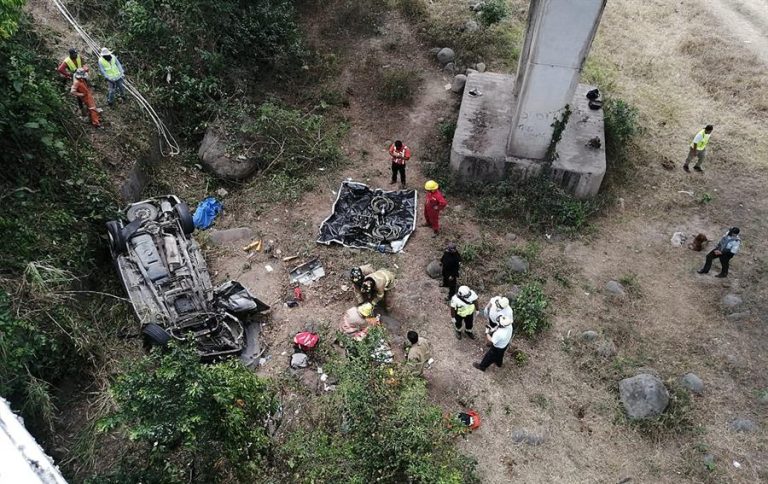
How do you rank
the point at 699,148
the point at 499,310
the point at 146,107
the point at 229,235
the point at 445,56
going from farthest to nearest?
the point at 445,56, the point at 699,148, the point at 146,107, the point at 229,235, the point at 499,310

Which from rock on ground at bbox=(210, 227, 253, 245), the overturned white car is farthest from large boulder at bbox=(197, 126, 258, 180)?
the overturned white car

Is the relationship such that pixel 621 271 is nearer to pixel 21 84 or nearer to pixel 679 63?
pixel 679 63

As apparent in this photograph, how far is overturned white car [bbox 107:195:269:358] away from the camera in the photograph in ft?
23.8

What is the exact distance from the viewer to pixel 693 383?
7.43 m

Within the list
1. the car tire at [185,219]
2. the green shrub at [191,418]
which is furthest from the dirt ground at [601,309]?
the green shrub at [191,418]

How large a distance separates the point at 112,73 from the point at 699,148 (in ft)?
37.9

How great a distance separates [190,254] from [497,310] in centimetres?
478

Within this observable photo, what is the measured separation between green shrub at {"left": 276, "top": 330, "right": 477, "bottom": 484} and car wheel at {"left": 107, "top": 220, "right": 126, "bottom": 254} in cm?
429

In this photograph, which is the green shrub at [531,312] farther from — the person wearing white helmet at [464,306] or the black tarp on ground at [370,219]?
the black tarp on ground at [370,219]

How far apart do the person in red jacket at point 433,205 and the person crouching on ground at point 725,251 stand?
15.2ft

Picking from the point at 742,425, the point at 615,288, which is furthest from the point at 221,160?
the point at 742,425

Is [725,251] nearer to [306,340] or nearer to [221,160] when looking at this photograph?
[306,340]

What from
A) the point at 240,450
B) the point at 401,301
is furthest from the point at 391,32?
the point at 240,450

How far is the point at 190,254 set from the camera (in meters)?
8.17
